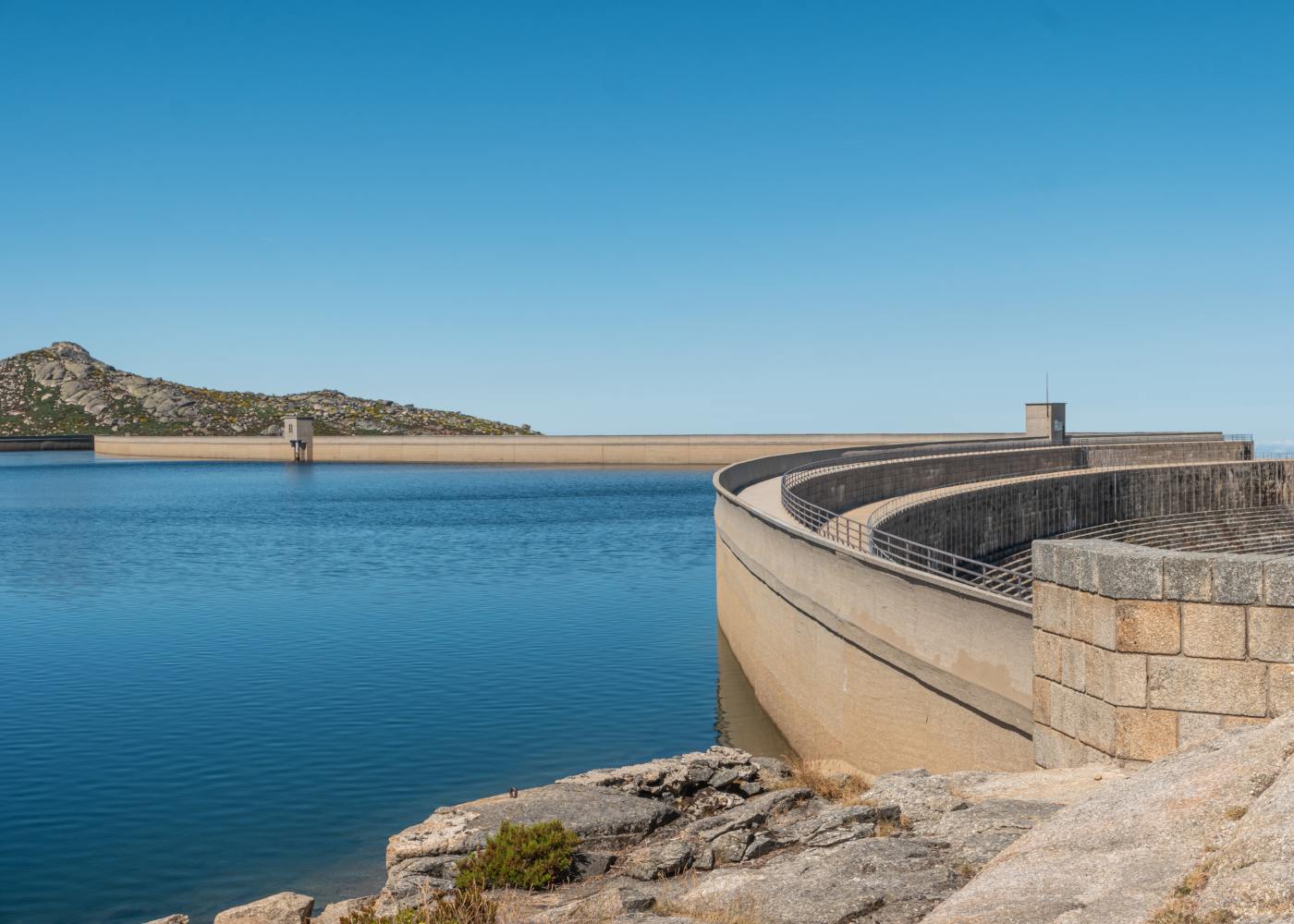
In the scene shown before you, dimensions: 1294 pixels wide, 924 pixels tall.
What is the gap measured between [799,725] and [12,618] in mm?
26829

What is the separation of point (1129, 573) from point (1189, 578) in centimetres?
56

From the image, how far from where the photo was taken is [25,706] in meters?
24.8

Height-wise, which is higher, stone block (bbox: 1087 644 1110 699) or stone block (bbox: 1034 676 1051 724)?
stone block (bbox: 1087 644 1110 699)

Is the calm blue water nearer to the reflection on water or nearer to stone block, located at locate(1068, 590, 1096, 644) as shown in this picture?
the reflection on water

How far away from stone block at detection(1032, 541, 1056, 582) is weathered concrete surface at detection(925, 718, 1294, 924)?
12.3 ft

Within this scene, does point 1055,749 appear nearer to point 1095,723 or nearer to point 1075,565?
point 1095,723

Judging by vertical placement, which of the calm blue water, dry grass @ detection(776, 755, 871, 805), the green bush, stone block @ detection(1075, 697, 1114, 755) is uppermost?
stone block @ detection(1075, 697, 1114, 755)

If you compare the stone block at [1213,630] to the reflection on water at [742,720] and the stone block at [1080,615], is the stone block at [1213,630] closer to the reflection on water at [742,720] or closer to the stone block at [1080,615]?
the stone block at [1080,615]

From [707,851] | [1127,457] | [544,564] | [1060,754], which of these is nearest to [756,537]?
[1060,754]

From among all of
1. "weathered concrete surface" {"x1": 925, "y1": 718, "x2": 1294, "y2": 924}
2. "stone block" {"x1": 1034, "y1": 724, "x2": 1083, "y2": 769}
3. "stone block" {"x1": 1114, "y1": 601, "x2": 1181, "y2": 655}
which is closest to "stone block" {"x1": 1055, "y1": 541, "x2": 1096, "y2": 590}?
"stone block" {"x1": 1114, "y1": 601, "x2": 1181, "y2": 655}

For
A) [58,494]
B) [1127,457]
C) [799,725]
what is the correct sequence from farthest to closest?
[58,494], [1127,457], [799,725]

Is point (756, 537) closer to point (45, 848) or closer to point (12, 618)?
point (45, 848)

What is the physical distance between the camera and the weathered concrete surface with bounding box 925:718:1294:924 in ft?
20.7

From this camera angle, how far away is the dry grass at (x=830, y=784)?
46.1 feet
